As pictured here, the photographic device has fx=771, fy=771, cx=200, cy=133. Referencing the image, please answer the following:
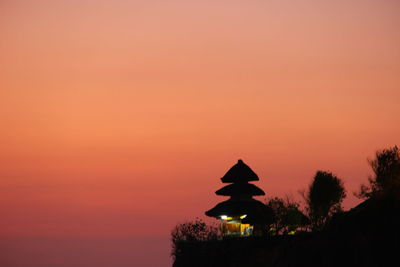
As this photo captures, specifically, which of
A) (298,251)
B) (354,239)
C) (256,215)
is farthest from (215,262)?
(354,239)

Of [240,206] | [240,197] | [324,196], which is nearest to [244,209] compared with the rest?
[240,206]

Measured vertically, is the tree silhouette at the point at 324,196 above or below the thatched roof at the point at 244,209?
above

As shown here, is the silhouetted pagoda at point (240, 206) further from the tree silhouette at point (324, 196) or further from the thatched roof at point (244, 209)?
the tree silhouette at point (324, 196)

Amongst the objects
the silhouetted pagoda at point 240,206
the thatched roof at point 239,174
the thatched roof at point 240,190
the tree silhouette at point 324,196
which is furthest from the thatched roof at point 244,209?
the tree silhouette at point 324,196

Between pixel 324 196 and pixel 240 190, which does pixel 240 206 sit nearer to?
pixel 240 190

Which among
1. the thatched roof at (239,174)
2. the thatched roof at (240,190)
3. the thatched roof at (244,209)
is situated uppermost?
the thatched roof at (239,174)

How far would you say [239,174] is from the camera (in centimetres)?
5531

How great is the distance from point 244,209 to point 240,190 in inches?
82.2

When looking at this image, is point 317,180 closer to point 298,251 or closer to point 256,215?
point 256,215

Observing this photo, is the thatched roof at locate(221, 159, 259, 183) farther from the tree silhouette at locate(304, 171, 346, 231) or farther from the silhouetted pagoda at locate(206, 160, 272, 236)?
the tree silhouette at locate(304, 171, 346, 231)

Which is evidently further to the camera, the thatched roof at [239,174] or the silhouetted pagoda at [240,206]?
the thatched roof at [239,174]

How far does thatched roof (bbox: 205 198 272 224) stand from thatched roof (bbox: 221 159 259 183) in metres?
1.78

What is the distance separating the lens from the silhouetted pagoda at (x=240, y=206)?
5269 cm

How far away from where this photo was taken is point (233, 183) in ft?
181
